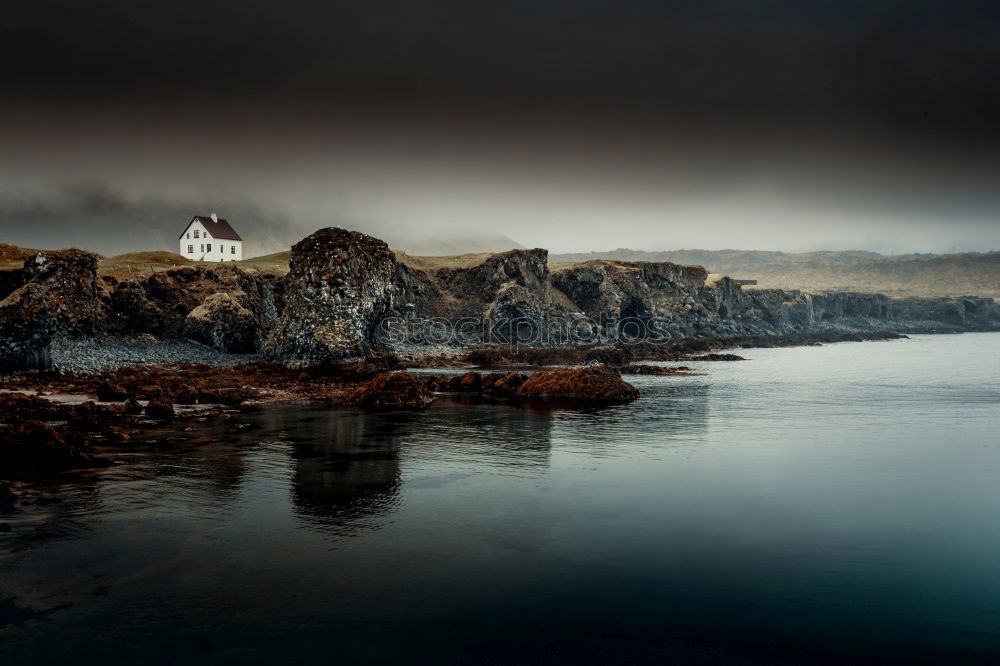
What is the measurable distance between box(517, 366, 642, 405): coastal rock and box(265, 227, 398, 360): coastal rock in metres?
20.5

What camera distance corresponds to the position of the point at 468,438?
2686cm

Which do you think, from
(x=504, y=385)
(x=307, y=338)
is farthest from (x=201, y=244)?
(x=504, y=385)

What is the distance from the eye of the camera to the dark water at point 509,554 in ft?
30.1

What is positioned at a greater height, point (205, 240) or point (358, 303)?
point (205, 240)

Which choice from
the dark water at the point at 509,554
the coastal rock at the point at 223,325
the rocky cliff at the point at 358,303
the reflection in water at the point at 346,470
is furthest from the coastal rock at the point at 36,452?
the coastal rock at the point at 223,325

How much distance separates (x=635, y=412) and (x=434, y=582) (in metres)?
25.4

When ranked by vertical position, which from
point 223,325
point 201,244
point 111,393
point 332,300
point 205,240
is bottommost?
point 111,393

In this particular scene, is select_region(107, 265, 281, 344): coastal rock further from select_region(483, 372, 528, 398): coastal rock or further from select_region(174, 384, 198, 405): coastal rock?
select_region(483, 372, 528, 398): coastal rock

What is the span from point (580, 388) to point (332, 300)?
87.1 feet

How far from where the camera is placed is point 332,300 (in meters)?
55.8

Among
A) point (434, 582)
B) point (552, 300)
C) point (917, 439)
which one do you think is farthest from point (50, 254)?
point (552, 300)

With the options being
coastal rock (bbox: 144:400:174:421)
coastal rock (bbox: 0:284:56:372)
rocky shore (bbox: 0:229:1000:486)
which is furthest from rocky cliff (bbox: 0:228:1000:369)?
coastal rock (bbox: 144:400:174:421)

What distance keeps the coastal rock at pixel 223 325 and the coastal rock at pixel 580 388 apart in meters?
34.1

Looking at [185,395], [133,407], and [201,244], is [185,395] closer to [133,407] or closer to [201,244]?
[133,407]
